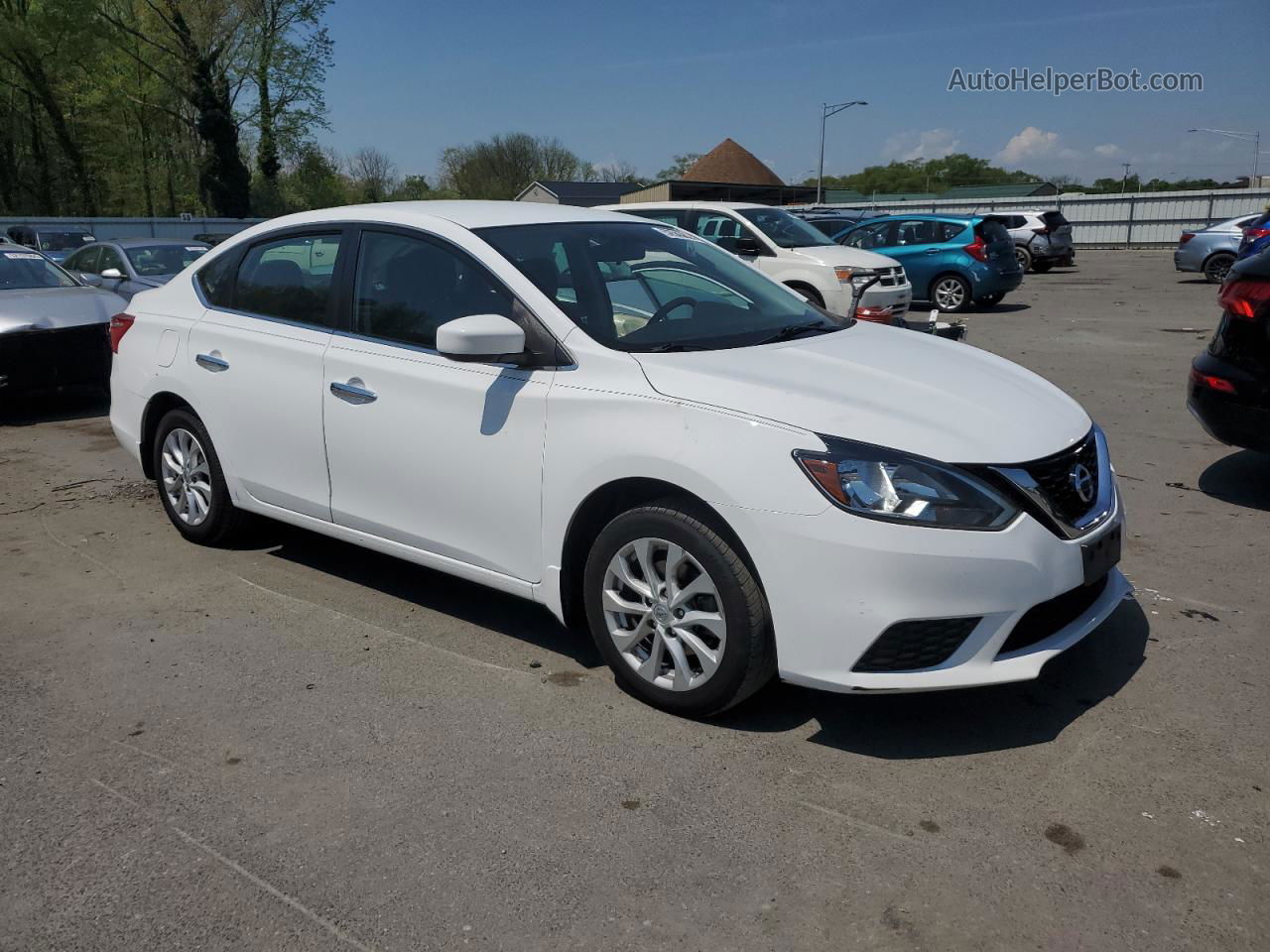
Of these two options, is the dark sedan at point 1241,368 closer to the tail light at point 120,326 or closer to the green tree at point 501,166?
the tail light at point 120,326

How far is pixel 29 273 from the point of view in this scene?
976cm

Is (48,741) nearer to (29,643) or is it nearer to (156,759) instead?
(156,759)

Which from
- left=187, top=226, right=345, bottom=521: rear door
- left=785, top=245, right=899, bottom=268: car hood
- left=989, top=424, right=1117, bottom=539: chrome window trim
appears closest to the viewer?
left=989, top=424, right=1117, bottom=539: chrome window trim

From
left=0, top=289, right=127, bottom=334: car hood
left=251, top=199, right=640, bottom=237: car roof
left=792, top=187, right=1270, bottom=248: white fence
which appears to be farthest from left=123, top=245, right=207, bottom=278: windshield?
left=792, top=187, right=1270, bottom=248: white fence

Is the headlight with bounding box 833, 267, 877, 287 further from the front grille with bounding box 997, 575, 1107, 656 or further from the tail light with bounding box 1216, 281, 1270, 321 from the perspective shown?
the front grille with bounding box 997, 575, 1107, 656

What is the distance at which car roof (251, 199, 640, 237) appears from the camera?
4348mm

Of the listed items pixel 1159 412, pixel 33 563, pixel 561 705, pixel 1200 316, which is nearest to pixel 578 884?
pixel 561 705

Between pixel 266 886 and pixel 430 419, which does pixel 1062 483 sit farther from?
pixel 266 886

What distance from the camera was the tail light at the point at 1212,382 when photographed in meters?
5.59

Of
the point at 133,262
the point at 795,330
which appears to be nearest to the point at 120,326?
the point at 795,330

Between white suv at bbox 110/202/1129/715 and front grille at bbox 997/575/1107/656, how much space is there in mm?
14

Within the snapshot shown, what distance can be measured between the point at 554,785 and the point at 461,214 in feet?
7.91

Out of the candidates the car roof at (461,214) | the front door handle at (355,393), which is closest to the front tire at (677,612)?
the front door handle at (355,393)

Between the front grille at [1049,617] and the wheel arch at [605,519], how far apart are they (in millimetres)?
797
